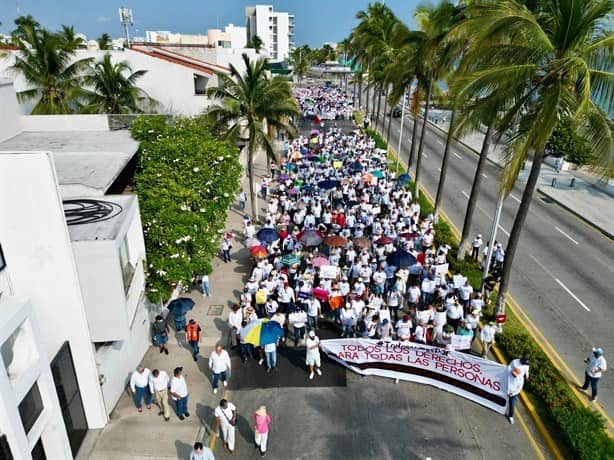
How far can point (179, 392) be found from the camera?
10602 millimetres

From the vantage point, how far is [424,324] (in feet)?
42.3

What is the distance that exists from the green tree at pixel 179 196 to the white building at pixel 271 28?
143 meters

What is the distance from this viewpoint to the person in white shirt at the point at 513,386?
10.7 metres

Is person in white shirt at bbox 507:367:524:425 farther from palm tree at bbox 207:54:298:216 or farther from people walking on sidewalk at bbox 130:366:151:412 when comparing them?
palm tree at bbox 207:54:298:216

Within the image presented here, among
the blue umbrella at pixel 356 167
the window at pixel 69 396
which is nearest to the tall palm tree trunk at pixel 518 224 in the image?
the window at pixel 69 396

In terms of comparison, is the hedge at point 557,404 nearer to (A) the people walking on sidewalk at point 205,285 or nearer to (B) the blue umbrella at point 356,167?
(A) the people walking on sidewalk at point 205,285

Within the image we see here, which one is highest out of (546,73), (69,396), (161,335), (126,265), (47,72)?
(546,73)

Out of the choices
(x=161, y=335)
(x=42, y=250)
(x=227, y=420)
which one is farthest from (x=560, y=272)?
(x=42, y=250)

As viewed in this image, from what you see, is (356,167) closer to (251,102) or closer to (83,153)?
(251,102)

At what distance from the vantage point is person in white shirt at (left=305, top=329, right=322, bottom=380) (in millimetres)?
12055

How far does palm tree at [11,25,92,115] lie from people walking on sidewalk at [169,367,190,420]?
22.1 metres

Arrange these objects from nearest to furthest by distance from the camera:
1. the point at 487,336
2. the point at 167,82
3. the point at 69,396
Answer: the point at 69,396
the point at 487,336
the point at 167,82

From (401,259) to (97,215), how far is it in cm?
954

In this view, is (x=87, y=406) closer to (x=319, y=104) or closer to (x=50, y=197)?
(x=50, y=197)
